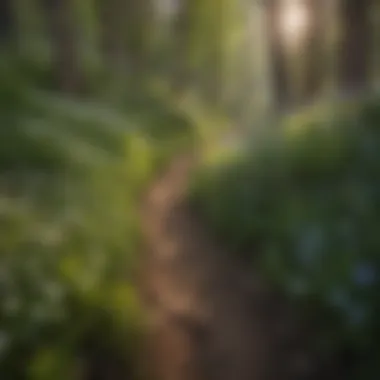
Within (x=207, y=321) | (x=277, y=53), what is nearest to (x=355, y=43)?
(x=277, y=53)

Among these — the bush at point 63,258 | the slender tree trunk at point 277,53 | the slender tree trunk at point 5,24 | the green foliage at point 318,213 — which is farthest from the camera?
the slender tree trunk at point 5,24

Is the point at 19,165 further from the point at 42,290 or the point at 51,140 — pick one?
the point at 42,290

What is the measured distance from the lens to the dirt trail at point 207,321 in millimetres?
4855

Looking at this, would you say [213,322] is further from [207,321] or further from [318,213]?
[318,213]

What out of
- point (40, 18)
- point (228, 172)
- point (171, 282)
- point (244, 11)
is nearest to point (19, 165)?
point (171, 282)

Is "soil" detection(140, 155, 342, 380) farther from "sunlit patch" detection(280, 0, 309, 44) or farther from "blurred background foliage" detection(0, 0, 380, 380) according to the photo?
"sunlit patch" detection(280, 0, 309, 44)

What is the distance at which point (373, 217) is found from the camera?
5652 millimetres

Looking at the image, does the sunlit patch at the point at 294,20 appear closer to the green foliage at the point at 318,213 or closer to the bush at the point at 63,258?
the green foliage at the point at 318,213

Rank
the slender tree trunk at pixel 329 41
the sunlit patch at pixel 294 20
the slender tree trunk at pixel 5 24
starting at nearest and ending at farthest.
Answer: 1. the slender tree trunk at pixel 329 41
2. the sunlit patch at pixel 294 20
3. the slender tree trunk at pixel 5 24

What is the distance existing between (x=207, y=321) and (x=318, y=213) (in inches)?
56.0

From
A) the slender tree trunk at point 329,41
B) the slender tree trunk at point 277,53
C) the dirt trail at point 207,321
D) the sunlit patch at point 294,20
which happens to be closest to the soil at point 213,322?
the dirt trail at point 207,321

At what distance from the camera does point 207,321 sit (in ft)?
18.5

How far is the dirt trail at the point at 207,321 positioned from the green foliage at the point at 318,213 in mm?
255

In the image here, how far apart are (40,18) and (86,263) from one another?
49.2 ft
